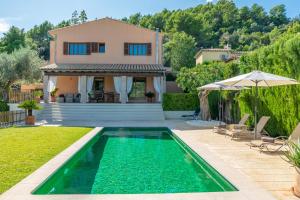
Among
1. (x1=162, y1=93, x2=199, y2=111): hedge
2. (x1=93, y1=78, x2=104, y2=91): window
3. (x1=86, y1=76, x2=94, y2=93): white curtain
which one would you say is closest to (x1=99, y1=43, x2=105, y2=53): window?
(x1=93, y1=78, x2=104, y2=91): window

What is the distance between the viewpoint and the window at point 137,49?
102 feet

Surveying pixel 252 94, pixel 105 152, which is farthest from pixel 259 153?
pixel 252 94

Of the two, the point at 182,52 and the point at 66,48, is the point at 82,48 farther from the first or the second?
the point at 182,52

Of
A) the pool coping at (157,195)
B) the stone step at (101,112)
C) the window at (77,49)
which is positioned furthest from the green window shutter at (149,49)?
the pool coping at (157,195)

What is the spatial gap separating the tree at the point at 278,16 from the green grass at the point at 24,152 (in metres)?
66.9

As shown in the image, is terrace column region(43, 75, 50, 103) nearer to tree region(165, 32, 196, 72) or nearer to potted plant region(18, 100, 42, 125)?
potted plant region(18, 100, 42, 125)

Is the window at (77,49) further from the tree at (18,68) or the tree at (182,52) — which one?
the tree at (182,52)

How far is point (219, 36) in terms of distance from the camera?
65.4 m

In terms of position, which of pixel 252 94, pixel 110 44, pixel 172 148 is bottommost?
pixel 172 148

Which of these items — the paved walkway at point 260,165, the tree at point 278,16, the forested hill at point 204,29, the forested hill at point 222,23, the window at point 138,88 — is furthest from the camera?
the tree at point 278,16

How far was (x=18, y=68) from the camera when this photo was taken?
28.9 m

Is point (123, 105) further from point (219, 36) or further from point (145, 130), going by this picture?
point (219, 36)

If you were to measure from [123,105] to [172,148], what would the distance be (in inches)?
531

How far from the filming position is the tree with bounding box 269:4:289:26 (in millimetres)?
70812
